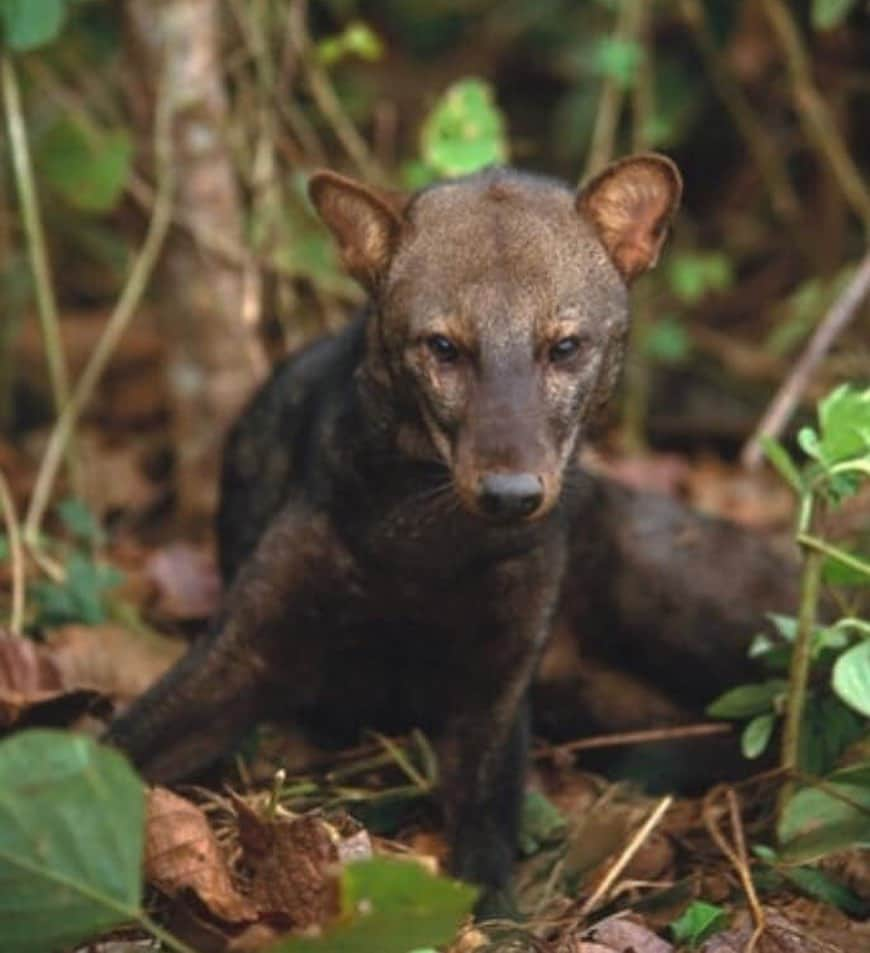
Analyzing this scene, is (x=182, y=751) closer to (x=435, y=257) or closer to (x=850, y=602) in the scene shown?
(x=435, y=257)

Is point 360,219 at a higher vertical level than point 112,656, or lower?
higher

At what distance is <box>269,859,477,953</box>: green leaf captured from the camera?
2414mm

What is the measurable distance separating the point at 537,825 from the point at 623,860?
52 cm

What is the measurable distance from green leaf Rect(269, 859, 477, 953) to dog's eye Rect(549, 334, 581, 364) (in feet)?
4.18

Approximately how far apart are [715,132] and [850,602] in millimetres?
3617

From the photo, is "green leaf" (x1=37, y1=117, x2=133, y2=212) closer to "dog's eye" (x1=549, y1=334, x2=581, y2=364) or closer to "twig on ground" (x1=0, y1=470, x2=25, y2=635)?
"twig on ground" (x1=0, y1=470, x2=25, y2=635)

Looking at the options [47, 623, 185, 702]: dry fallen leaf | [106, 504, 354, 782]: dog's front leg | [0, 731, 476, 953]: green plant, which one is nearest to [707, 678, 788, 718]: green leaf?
[106, 504, 354, 782]: dog's front leg

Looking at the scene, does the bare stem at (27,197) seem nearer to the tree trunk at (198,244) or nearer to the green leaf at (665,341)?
the tree trunk at (198,244)

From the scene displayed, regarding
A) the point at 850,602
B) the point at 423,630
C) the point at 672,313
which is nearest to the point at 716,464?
the point at 672,313

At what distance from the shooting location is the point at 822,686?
12.8ft

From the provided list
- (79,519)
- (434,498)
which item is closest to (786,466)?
(434,498)

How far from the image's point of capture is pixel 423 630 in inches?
158

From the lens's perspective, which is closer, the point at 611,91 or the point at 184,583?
the point at 184,583

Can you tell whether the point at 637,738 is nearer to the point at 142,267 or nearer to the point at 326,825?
the point at 326,825
